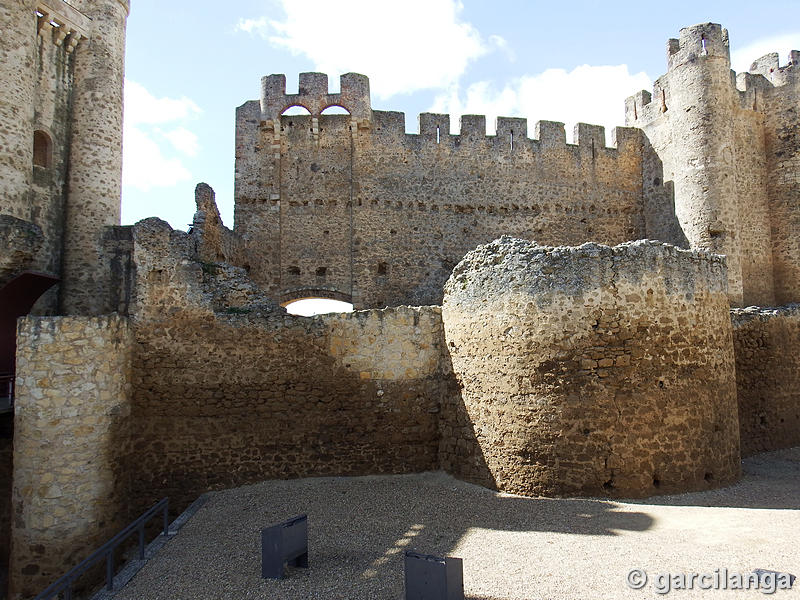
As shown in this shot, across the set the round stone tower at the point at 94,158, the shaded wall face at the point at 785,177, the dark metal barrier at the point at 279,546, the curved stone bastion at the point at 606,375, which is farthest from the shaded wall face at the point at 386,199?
the dark metal barrier at the point at 279,546

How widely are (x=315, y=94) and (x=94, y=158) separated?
5748 mm

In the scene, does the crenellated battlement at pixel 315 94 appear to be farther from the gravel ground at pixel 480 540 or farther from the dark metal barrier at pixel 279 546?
the dark metal barrier at pixel 279 546

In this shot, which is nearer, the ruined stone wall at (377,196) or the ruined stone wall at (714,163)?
the ruined stone wall at (714,163)

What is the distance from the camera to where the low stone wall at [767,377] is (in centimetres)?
1196

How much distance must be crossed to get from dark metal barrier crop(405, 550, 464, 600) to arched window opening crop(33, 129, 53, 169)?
12.8 m

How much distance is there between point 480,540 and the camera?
7359 millimetres

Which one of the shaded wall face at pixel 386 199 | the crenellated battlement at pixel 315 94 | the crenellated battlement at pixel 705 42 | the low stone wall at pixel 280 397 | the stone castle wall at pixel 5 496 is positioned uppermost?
the crenellated battlement at pixel 705 42

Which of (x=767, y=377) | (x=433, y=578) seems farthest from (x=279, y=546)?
(x=767, y=377)

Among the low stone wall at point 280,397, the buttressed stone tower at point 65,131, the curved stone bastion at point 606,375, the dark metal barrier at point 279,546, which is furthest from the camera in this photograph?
the buttressed stone tower at point 65,131

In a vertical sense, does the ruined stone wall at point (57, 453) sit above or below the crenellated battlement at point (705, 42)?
below

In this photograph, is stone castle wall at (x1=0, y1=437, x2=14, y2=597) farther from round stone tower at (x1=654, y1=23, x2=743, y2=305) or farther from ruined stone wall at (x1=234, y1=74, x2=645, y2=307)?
round stone tower at (x1=654, y1=23, x2=743, y2=305)

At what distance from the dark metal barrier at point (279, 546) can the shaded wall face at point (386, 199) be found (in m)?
10.1

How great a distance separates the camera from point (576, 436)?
863cm

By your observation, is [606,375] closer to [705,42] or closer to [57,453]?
[57,453]
